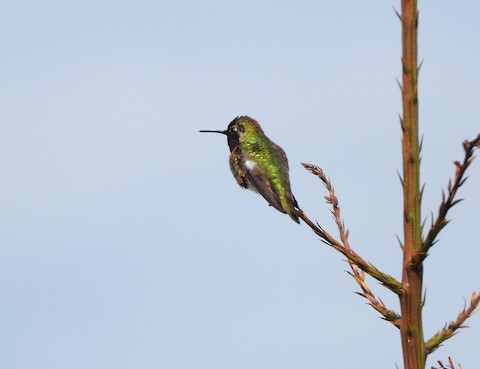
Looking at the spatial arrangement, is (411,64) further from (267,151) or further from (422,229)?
(267,151)

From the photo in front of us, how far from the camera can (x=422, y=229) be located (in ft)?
10.3

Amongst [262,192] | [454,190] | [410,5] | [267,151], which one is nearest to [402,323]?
[454,190]

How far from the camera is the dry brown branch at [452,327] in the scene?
10.8ft

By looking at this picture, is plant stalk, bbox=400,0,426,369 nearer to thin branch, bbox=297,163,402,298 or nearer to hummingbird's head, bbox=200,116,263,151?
thin branch, bbox=297,163,402,298

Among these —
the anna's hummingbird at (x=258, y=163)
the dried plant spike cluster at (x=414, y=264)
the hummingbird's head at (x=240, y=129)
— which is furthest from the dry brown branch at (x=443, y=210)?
the hummingbird's head at (x=240, y=129)

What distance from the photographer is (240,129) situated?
588 inches

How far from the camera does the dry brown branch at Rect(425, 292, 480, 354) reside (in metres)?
3.29

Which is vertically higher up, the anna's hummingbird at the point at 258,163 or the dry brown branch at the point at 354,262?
the anna's hummingbird at the point at 258,163

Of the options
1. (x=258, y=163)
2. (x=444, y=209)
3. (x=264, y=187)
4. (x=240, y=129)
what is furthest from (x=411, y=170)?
(x=240, y=129)

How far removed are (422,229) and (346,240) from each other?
28.5 inches

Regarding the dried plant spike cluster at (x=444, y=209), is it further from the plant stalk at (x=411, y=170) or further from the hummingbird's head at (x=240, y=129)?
the hummingbird's head at (x=240, y=129)

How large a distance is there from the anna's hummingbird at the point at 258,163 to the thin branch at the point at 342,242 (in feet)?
21.5

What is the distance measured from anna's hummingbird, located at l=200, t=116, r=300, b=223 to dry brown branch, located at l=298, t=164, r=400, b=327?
22.2 ft

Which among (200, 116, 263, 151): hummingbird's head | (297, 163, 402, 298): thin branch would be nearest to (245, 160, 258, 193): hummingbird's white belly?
(200, 116, 263, 151): hummingbird's head
